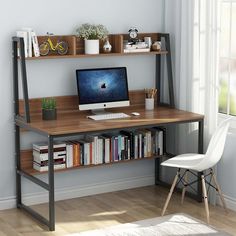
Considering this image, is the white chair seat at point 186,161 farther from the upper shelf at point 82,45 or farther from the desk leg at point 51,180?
the upper shelf at point 82,45

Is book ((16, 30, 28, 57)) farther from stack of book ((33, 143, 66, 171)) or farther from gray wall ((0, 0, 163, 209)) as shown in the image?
stack of book ((33, 143, 66, 171))

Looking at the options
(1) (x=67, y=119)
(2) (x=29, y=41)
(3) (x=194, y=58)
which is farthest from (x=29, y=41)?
(3) (x=194, y=58)

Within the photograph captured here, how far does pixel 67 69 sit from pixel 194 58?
1.07 metres

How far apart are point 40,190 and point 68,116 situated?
0.67 m

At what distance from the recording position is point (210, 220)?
193 inches

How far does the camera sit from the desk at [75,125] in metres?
4.62

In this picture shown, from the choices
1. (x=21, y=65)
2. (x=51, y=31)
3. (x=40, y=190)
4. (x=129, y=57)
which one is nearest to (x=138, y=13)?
(x=129, y=57)

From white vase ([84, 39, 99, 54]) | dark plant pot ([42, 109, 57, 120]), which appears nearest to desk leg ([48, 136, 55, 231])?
dark plant pot ([42, 109, 57, 120])

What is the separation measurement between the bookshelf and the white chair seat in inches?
10.5

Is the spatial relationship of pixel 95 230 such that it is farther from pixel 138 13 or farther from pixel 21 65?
pixel 138 13

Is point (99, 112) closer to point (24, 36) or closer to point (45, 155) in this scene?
point (45, 155)

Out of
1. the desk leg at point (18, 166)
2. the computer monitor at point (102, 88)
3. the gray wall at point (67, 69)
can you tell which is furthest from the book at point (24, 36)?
the desk leg at point (18, 166)

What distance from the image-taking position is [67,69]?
530cm

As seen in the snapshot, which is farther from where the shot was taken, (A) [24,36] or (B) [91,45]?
(B) [91,45]
